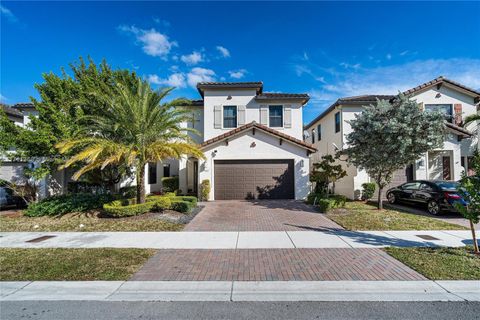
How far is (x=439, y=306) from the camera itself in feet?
12.6

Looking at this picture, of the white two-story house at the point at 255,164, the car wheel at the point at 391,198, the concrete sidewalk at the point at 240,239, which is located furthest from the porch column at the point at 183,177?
the car wheel at the point at 391,198

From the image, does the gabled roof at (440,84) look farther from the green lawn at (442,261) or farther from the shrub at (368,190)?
the green lawn at (442,261)

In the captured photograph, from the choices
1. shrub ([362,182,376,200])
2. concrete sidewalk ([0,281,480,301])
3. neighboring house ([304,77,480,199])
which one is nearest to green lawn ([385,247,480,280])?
concrete sidewalk ([0,281,480,301])

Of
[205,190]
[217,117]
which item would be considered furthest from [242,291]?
[217,117]

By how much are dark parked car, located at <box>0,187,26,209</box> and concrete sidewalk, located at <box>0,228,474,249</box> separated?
265 inches

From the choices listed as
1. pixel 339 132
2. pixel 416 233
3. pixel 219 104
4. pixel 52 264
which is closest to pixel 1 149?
pixel 52 264

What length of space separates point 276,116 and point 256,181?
215 inches

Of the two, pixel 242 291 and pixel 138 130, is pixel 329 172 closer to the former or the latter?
pixel 138 130

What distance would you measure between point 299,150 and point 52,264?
13.4 metres

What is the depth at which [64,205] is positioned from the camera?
11.1 metres

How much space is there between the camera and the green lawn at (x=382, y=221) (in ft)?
28.7

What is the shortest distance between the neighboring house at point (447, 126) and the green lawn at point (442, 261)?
10272 mm

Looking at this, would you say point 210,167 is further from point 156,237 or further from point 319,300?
point 319,300

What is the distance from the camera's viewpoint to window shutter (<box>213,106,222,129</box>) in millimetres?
17938
